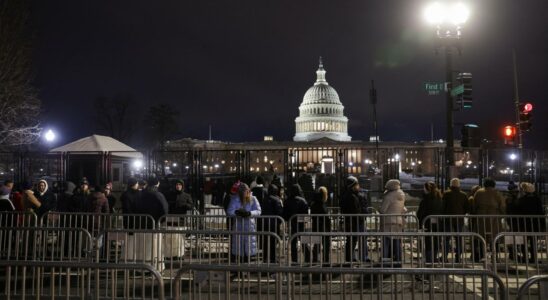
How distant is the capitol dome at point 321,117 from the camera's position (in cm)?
12719

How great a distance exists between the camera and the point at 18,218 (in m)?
9.54

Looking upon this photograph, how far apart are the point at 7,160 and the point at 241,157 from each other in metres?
8.91

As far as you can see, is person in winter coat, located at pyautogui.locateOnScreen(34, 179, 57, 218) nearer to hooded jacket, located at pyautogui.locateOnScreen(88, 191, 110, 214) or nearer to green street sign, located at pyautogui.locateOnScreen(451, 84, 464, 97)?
hooded jacket, located at pyautogui.locateOnScreen(88, 191, 110, 214)

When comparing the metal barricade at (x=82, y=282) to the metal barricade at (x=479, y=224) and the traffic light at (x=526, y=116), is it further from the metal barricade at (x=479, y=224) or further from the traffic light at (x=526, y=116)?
the traffic light at (x=526, y=116)

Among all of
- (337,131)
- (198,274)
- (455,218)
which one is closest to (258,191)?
(455,218)

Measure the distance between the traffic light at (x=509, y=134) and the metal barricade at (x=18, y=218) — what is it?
40.6 feet

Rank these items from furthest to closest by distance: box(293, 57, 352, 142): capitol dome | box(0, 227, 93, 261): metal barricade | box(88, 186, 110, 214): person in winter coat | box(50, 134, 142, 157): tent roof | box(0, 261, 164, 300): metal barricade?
box(293, 57, 352, 142): capitol dome → box(50, 134, 142, 157): tent roof → box(88, 186, 110, 214): person in winter coat → box(0, 227, 93, 261): metal barricade → box(0, 261, 164, 300): metal barricade

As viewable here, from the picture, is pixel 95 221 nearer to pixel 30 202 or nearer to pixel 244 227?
pixel 30 202

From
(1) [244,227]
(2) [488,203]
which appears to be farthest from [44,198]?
(2) [488,203]

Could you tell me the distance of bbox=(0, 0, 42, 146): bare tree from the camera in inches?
716

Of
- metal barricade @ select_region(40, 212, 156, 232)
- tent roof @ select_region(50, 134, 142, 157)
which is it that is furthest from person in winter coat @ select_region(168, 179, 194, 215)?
tent roof @ select_region(50, 134, 142, 157)

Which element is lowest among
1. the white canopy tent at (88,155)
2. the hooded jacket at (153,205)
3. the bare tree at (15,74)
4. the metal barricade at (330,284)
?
the metal barricade at (330,284)

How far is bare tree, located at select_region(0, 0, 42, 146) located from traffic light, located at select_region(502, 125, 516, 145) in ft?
56.2

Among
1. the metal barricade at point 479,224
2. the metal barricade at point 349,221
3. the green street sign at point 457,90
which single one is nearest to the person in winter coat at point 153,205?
the metal barricade at point 349,221
